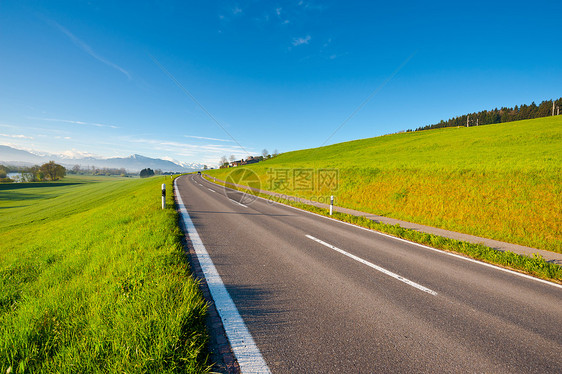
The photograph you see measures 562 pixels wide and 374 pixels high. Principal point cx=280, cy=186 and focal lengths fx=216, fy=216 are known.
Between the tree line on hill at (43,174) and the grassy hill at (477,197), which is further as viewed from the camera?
the tree line on hill at (43,174)

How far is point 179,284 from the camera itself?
3449 millimetres

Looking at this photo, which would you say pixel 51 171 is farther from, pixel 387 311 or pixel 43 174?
pixel 387 311

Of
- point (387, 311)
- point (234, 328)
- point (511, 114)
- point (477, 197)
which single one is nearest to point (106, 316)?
point (234, 328)

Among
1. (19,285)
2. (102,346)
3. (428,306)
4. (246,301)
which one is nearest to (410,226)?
(428,306)

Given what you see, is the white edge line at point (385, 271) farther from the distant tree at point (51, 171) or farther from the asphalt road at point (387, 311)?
the distant tree at point (51, 171)

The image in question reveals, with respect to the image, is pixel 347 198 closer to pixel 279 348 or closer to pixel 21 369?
pixel 279 348

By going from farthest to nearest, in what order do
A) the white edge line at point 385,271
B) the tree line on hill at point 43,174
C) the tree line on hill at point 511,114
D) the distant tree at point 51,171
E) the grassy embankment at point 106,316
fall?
the distant tree at point 51,171 → the tree line on hill at point 43,174 → the tree line on hill at point 511,114 → the white edge line at point 385,271 → the grassy embankment at point 106,316

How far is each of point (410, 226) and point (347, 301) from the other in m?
7.55

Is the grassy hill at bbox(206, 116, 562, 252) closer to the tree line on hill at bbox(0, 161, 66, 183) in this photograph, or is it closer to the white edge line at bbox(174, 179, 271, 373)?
the white edge line at bbox(174, 179, 271, 373)

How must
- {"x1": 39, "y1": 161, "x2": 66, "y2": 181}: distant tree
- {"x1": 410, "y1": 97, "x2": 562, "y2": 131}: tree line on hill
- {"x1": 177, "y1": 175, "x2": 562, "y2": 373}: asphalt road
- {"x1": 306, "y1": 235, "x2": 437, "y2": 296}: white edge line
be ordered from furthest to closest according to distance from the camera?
{"x1": 39, "y1": 161, "x2": 66, "y2": 181}: distant tree
{"x1": 410, "y1": 97, "x2": 562, "y2": 131}: tree line on hill
{"x1": 306, "y1": 235, "x2": 437, "y2": 296}: white edge line
{"x1": 177, "y1": 175, "x2": 562, "y2": 373}: asphalt road

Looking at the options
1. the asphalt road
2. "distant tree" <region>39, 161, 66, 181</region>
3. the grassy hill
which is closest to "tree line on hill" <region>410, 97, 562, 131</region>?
the grassy hill

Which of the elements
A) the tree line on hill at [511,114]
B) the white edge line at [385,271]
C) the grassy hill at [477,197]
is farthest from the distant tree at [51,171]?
the tree line on hill at [511,114]

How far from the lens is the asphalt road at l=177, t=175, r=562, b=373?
245 cm

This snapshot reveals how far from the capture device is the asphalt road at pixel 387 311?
2.45 metres
